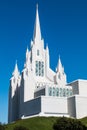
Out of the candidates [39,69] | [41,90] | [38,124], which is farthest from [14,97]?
[38,124]

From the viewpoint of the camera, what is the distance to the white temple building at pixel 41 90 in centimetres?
8281

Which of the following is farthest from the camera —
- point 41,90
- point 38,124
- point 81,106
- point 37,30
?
point 37,30

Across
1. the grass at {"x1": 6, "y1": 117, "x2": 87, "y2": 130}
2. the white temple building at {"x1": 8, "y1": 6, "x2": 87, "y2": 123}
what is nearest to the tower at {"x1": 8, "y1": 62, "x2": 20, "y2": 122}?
the white temple building at {"x1": 8, "y1": 6, "x2": 87, "y2": 123}

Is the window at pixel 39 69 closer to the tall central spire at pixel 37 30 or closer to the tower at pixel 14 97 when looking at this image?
the tower at pixel 14 97

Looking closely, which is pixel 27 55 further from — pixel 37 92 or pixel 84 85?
pixel 84 85

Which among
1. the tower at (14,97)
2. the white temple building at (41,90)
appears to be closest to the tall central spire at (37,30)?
the white temple building at (41,90)

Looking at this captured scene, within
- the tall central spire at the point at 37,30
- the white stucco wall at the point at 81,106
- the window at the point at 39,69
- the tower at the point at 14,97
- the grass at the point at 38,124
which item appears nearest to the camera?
the grass at the point at 38,124

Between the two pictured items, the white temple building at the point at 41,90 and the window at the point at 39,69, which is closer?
the white temple building at the point at 41,90

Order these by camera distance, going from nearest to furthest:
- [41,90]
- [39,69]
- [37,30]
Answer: [41,90]
[39,69]
[37,30]

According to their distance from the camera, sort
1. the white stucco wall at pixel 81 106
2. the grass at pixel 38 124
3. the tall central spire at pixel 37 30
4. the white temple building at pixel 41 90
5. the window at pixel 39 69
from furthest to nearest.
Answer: the tall central spire at pixel 37 30 < the window at pixel 39 69 < the white temple building at pixel 41 90 < the white stucco wall at pixel 81 106 < the grass at pixel 38 124

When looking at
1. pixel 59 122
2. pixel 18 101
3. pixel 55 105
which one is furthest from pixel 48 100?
pixel 59 122

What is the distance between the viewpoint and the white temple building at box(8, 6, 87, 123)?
272 feet

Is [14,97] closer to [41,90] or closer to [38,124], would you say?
[41,90]

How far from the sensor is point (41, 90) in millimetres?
92125
